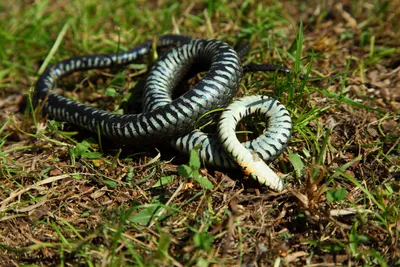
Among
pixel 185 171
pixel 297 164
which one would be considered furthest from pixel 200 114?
pixel 297 164

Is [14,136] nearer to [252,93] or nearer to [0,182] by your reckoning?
[0,182]

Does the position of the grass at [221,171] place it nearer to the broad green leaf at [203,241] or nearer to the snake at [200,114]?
the broad green leaf at [203,241]

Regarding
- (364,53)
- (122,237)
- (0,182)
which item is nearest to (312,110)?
(364,53)

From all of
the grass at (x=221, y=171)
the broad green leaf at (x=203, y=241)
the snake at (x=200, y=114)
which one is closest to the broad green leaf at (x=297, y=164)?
the grass at (x=221, y=171)

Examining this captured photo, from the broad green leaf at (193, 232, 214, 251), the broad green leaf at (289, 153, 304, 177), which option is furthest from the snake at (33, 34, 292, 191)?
the broad green leaf at (193, 232, 214, 251)

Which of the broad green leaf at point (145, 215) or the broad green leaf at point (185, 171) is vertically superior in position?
the broad green leaf at point (185, 171)

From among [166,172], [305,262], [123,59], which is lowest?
[305,262]
